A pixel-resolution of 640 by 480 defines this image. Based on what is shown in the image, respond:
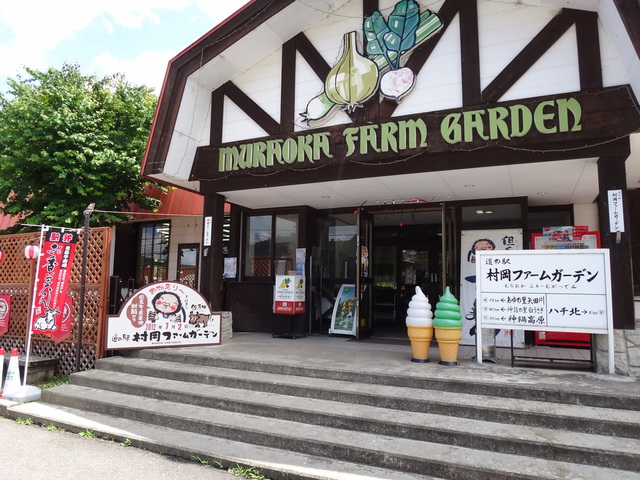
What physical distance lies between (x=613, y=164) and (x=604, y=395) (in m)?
2.95

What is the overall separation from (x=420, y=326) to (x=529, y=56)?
396 cm

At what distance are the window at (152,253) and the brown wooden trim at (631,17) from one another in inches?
423

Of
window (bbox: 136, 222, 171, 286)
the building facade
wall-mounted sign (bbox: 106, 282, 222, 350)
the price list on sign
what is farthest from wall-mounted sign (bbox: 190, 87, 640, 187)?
window (bbox: 136, 222, 171, 286)

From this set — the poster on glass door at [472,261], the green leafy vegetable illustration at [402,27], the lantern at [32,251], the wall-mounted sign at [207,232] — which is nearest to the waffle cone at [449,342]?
the poster on glass door at [472,261]

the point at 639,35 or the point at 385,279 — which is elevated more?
the point at 639,35

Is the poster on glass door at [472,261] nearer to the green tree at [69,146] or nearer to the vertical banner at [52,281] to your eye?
the vertical banner at [52,281]

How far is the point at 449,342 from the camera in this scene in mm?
5523

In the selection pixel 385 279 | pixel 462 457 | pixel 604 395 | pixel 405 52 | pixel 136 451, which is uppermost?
pixel 405 52

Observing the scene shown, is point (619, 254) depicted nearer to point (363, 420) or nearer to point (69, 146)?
point (363, 420)

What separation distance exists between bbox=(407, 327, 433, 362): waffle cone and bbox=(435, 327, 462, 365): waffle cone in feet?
0.55

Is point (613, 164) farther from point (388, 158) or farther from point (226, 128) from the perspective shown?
point (226, 128)

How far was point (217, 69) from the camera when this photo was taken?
768 cm

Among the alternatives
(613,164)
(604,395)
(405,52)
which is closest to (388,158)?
(405,52)

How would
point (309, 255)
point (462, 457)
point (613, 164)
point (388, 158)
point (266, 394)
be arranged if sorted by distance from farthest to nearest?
point (309, 255) → point (388, 158) → point (613, 164) → point (266, 394) → point (462, 457)
